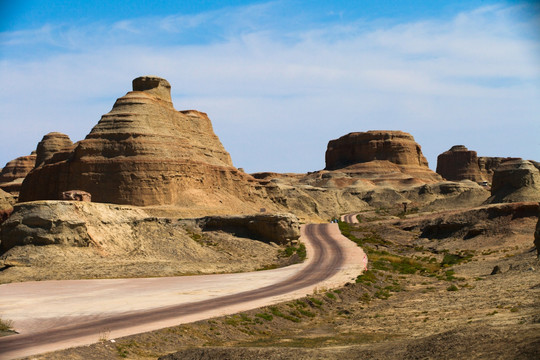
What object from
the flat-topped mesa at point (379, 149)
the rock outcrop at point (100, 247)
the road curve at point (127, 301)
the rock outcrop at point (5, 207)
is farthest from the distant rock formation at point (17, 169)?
the road curve at point (127, 301)

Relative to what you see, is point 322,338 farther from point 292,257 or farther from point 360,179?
point 360,179

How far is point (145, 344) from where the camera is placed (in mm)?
18375

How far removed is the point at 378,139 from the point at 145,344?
550ft

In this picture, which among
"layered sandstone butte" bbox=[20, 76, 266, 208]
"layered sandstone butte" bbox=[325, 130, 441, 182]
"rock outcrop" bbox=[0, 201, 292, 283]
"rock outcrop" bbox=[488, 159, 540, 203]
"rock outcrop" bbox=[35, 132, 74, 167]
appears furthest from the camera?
"layered sandstone butte" bbox=[325, 130, 441, 182]

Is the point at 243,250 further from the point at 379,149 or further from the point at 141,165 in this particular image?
the point at 379,149

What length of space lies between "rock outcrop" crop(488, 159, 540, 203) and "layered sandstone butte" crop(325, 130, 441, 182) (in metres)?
83.5

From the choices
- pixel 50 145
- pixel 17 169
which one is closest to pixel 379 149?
pixel 50 145

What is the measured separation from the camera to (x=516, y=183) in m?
78.8

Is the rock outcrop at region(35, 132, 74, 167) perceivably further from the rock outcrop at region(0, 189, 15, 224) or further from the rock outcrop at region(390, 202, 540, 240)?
the rock outcrop at region(390, 202, 540, 240)

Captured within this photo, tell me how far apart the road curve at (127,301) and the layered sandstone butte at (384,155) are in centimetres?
13476

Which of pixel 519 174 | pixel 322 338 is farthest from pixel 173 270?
pixel 519 174

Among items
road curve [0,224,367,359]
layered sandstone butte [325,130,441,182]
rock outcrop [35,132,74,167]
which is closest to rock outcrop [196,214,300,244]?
road curve [0,224,367,359]

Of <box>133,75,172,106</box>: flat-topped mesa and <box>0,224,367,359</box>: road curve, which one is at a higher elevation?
<box>133,75,172,106</box>: flat-topped mesa

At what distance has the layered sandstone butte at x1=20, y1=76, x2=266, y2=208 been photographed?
64812mm
